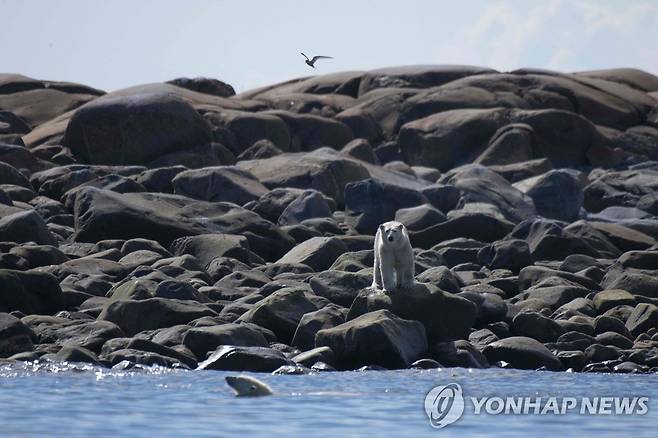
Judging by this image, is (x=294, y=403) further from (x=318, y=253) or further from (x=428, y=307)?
(x=318, y=253)

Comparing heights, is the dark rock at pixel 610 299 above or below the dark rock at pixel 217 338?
above

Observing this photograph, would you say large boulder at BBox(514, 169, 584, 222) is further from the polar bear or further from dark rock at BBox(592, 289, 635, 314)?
the polar bear

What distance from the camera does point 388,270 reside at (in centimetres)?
1762

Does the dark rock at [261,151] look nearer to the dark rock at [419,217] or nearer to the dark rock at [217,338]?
the dark rock at [419,217]

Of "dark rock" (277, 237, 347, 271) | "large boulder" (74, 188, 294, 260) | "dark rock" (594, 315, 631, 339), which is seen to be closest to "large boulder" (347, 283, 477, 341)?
"dark rock" (594, 315, 631, 339)

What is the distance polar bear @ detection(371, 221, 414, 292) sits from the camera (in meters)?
17.6

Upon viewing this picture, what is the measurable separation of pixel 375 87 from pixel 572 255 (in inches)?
969

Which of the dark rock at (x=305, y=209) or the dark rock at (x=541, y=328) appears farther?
the dark rock at (x=305, y=209)

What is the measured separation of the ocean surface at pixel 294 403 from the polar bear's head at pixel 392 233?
2.15 m

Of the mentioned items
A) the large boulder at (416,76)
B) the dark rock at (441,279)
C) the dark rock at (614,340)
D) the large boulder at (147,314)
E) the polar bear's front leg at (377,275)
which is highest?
the large boulder at (416,76)

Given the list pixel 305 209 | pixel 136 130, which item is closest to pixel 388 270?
pixel 305 209

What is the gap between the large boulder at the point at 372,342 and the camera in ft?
53.3

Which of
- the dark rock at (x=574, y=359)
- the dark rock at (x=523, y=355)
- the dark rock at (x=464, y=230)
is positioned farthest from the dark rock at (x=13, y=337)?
the dark rock at (x=464, y=230)

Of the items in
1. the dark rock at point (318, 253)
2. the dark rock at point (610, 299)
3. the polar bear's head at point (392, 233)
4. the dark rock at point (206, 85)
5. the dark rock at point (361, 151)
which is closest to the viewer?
the polar bear's head at point (392, 233)
